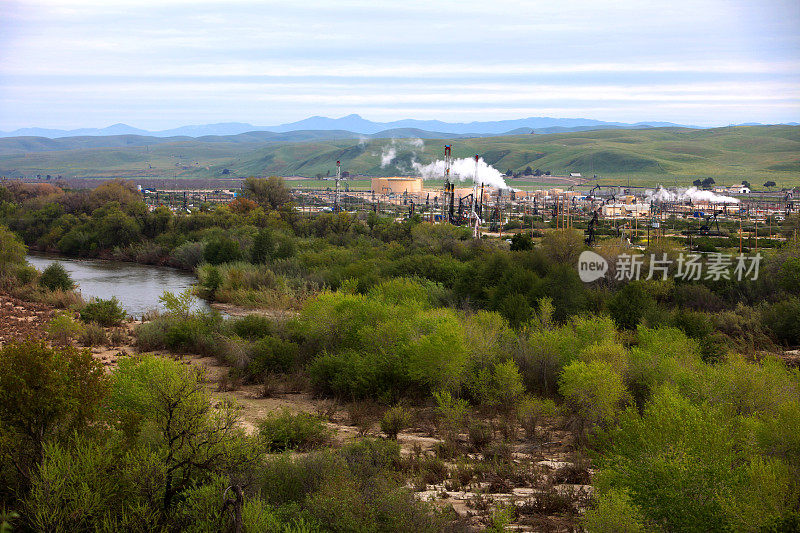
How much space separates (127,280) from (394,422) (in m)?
38.4

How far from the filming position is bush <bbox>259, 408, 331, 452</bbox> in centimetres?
1319

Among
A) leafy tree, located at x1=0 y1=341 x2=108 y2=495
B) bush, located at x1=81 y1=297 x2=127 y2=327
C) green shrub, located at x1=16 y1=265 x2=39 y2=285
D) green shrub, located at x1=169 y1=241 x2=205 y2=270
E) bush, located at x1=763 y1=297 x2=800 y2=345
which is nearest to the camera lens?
leafy tree, located at x1=0 y1=341 x2=108 y2=495

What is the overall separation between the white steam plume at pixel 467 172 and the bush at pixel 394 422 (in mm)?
84467

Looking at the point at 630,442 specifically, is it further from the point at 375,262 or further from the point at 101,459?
the point at 375,262

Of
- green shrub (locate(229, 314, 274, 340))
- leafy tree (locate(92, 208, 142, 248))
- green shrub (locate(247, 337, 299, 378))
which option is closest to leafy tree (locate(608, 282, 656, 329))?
green shrub (locate(247, 337, 299, 378))

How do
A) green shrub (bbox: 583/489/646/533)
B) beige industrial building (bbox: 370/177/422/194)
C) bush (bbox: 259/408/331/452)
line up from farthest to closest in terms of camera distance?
1. beige industrial building (bbox: 370/177/422/194)
2. bush (bbox: 259/408/331/452)
3. green shrub (bbox: 583/489/646/533)

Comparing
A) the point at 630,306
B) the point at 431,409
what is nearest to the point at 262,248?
the point at 630,306

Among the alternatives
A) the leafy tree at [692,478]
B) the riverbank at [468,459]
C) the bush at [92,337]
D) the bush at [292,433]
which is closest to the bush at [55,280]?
the bush at [92,337]

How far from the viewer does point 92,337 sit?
2434 cm

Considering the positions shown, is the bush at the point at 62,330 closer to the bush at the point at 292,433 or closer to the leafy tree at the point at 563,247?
the bush at the point at 292,433

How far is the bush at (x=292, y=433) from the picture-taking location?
13188 millimetres

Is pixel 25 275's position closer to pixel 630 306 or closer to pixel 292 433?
pixel 292 433

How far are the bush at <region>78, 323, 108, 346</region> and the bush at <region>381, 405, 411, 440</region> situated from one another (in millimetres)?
14208

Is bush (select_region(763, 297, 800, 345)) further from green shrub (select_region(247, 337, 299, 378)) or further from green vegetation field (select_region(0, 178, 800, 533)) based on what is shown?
green shrub (select_region(247, 337, 299, 378))
